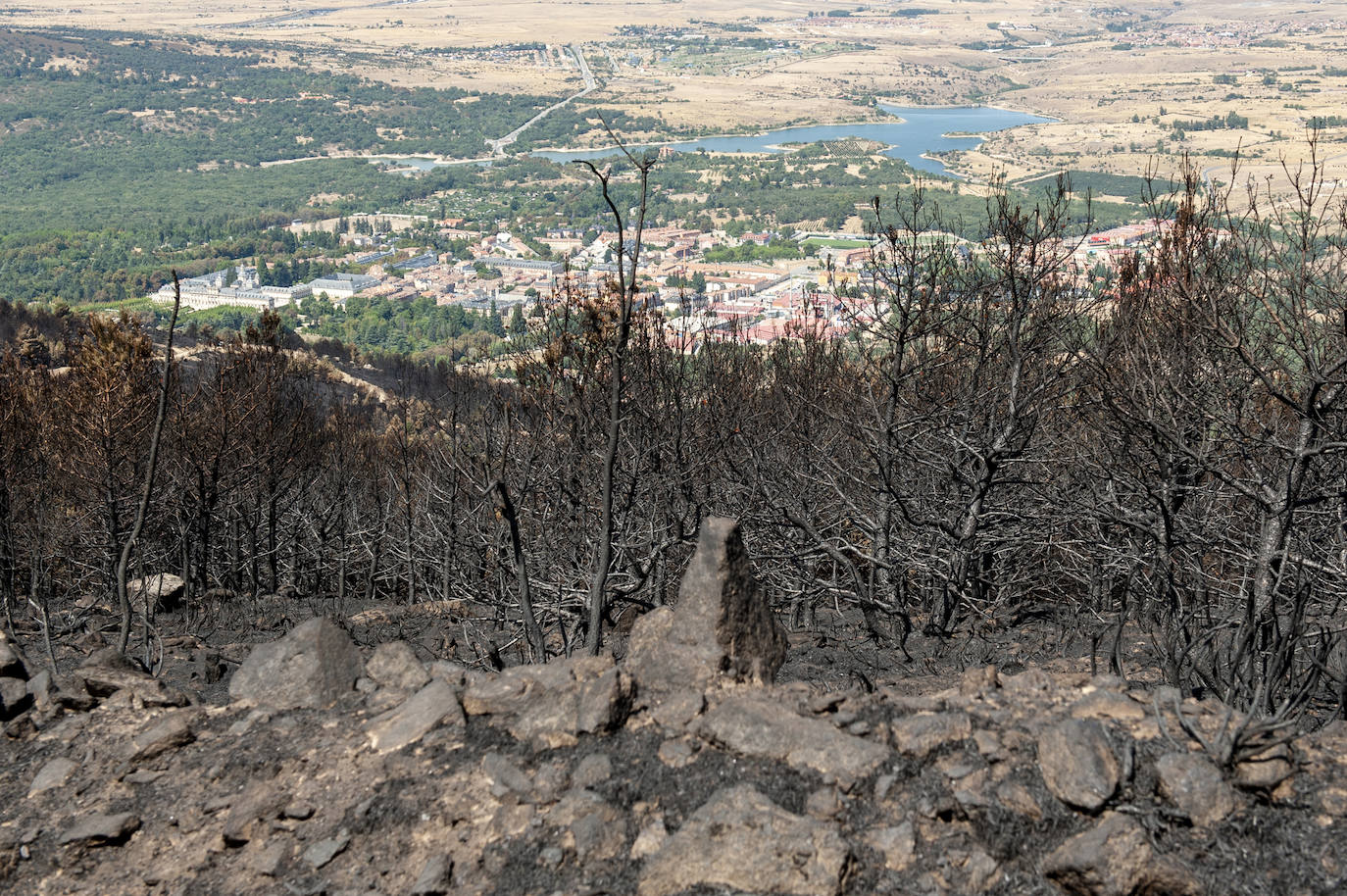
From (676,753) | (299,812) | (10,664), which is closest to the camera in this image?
(299,812)

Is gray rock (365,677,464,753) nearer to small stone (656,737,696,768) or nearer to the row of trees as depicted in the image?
small stone (656,737,696,768)

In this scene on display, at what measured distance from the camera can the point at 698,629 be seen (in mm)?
6328

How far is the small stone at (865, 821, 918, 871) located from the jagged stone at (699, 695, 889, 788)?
34cm

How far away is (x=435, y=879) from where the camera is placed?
4910mm

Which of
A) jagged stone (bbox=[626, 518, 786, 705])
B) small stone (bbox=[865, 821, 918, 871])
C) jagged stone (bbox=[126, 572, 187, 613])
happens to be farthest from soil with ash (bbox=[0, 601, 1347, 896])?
jagged stone (bbox=[126, 572, 187, 613])

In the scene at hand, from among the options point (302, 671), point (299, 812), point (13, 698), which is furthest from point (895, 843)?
point (13, 698)

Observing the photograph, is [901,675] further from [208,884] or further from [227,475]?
[227,475]

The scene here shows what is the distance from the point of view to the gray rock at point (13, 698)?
678 cm

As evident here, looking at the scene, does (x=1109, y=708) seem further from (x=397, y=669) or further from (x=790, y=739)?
(x=397, y=669)

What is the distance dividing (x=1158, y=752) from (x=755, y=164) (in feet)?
532

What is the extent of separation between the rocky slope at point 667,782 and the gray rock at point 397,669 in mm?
19

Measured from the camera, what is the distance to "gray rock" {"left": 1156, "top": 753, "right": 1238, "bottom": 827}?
15.7ft

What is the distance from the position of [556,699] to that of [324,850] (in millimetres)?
1536

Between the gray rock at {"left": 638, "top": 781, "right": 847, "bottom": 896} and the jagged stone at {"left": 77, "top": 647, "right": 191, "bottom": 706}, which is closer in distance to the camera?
the gray rock at {"left": 638, "top": 781, "right": 847, "bottom": 896}
